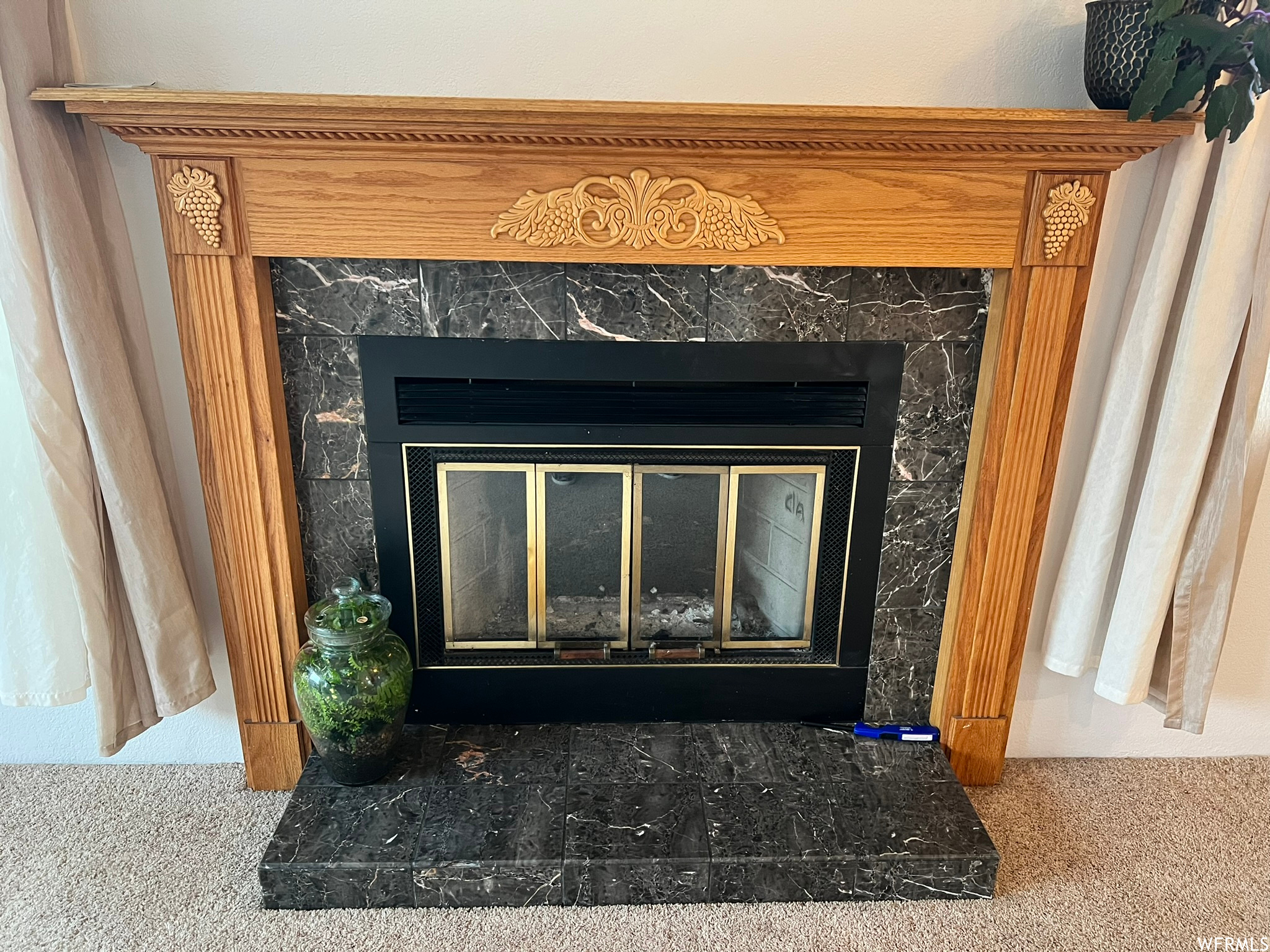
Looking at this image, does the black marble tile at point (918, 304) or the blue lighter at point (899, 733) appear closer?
the black marble tile at point (918, 304)

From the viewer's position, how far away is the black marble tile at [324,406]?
1.51m

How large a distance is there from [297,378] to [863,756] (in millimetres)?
1331

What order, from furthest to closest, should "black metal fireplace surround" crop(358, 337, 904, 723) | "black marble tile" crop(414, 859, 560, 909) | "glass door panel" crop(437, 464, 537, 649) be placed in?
"glass door panel" crop(437, 464, 537, 649), "black metal fireplace surround" crop(358, 337, 904, 723), "black marble tile" crop(414, 859, 560, 909)

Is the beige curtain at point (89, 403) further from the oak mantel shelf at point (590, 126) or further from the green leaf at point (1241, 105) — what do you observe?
the green leaf at point (1241, 105)

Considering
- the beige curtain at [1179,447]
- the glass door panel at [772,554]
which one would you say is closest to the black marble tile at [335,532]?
the glass door panel at [772,554]

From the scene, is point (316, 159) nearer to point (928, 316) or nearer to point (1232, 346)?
point (928, 316)

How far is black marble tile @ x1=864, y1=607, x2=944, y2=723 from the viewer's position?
172 cm

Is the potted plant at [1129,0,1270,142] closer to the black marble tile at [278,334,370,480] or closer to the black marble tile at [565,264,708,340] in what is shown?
the black marble tile at [565,264,708,340]

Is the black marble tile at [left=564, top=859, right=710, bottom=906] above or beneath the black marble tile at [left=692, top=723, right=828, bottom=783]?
beneath

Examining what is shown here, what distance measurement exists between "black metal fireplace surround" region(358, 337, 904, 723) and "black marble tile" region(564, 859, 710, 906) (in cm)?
38

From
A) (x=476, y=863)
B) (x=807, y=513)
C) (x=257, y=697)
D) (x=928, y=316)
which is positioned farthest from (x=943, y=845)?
(x=257, y=697)

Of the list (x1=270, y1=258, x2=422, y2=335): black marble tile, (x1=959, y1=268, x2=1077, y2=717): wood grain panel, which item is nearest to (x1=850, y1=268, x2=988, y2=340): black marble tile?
(x1=959, y1=268, x2=1077, y2=717): wood grain panel

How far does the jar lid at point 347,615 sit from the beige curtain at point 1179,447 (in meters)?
1.34

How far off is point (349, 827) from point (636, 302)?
1.08 m
